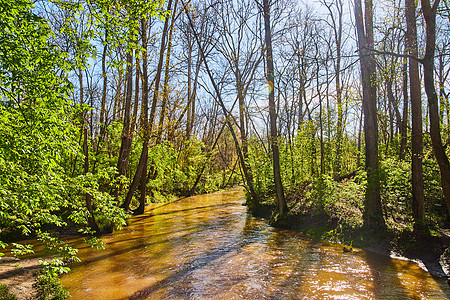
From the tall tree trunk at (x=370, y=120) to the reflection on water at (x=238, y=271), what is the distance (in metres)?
1.36

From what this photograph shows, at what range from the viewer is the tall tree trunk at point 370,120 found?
8000 mm

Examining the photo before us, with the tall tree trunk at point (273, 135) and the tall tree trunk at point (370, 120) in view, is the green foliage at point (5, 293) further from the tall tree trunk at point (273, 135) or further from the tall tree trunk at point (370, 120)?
the tall tree trunk at point (273, 135)

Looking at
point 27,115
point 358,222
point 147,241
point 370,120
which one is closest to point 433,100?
point 370,120

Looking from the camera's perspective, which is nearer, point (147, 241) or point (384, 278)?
point (384, 278)

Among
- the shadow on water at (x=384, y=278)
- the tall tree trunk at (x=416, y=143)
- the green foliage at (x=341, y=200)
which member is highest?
the tall tree trunk at (x=416, y=143)

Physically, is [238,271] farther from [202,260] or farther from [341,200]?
[341,200]

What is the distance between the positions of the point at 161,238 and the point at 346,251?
6004 millimetres

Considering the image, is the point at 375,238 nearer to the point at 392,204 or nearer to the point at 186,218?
the point at 392,204

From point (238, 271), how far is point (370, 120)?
6.03 m

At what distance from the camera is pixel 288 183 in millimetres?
13789

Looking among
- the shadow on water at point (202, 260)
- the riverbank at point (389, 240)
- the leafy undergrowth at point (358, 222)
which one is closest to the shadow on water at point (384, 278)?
the riverbank at point (389, 240)

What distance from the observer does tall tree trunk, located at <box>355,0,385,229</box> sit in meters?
8.00

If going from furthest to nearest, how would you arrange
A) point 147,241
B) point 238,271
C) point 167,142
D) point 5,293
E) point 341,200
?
1. point 167,142
2. point 147,241
3. point 341,200
4. point 238,271
5. point 5,293

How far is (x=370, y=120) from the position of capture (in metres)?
8.52
